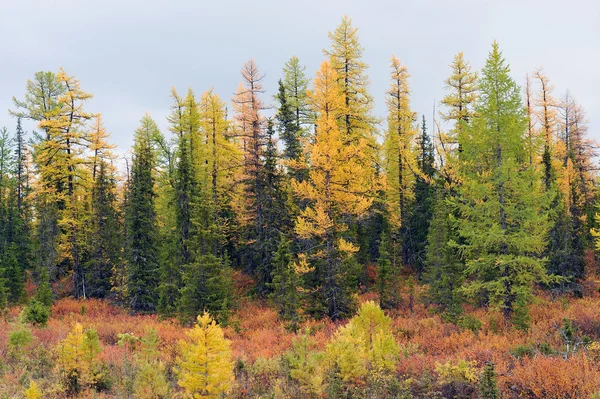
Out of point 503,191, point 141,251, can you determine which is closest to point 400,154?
point 503,191

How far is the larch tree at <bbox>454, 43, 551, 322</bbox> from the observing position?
1516 cm

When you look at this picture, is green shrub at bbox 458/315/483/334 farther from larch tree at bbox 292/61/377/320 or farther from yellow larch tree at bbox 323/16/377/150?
yellow larch tree at bbox 323/16/377/150

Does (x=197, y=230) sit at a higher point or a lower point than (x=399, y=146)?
lower

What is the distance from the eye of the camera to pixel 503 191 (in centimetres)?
1581

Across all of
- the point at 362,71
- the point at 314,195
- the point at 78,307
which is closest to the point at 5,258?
the point at 78,307

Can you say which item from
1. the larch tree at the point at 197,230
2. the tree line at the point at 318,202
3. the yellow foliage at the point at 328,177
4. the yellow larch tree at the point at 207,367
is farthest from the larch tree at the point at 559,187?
the yellow larch tree at the point at 207,367

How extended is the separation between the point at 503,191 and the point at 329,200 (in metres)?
7.45

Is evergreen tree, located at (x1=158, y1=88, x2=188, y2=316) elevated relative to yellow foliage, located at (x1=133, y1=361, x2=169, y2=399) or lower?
elevated

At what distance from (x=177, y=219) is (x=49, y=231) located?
29.3 ft

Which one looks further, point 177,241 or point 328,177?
point 177,241

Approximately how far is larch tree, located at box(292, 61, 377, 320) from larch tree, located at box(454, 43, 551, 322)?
502 cm

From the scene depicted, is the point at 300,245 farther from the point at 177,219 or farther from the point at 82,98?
the point at 82,98

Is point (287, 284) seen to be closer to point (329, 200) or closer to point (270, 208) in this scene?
point (329, 200)

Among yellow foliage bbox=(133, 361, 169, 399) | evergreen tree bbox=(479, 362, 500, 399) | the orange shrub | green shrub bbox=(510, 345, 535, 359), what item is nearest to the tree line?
green shrub bbox=(510, 345, 535, 359)
